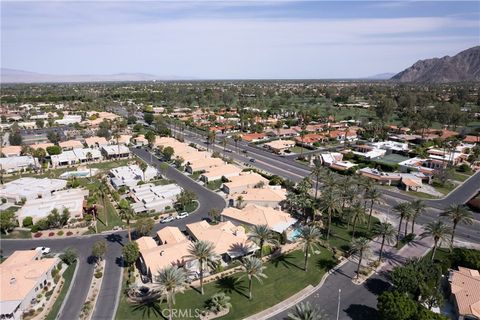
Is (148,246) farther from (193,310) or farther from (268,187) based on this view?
(268,187)

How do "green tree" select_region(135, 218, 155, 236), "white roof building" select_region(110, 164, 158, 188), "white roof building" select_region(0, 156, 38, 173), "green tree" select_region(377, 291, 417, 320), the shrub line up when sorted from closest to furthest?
"green tree" select_region(377, 291, 417, 320)
"green tree" select_region(135, 218, 155, 236)
the shrub
"white roof building" select_region(110, 164, 158, 188)
"white roof building" select_region(0, 156, 38, 173)

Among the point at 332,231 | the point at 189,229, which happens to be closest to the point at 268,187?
the point at 332,231

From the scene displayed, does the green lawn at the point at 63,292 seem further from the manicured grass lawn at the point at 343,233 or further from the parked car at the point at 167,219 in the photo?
the manicured grass lawn at the point at 343,233

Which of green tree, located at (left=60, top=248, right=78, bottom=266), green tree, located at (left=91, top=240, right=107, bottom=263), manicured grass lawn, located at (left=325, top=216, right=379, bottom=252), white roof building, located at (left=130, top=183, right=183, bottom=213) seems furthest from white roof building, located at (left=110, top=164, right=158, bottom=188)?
manicured grass lawn, located at (left=325, top=216, right=379, bottom=252)

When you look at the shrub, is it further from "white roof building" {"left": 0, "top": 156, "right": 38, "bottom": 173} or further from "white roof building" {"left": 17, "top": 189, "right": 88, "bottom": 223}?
"white roof building" {"left": 0, "top": 156, "right": 38, "bottom": 173}

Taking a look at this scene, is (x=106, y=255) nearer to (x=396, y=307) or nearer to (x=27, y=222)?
(x=27, y=222)

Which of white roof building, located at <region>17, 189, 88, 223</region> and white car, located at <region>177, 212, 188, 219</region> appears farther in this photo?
Result: white car, located at <region>177, 212, 188, 219</region>

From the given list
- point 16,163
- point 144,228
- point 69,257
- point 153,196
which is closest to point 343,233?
point 144,228
